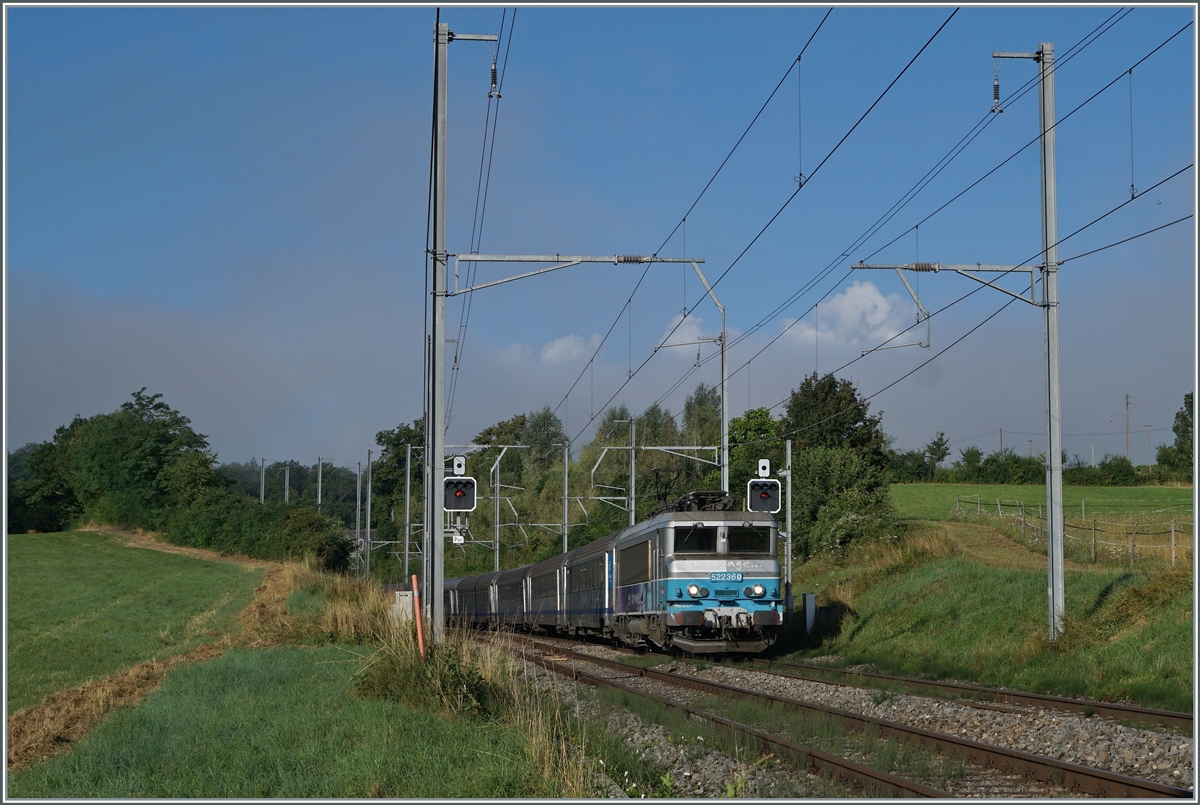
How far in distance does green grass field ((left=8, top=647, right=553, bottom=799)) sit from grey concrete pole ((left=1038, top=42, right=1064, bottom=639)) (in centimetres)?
1220

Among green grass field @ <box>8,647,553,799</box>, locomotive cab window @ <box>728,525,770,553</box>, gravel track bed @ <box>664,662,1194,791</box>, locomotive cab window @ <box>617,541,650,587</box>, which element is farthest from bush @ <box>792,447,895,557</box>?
green grass field @ <box>8,647,553,799</box>

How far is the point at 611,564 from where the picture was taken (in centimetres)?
2772

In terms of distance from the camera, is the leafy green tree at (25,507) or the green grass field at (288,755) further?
the leafy green tree at (25,507)

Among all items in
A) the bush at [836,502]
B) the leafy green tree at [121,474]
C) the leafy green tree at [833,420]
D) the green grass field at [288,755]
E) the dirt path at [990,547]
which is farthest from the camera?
the leafy green tree at [121,474]

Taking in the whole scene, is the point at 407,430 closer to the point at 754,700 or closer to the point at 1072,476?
the point at 1072,476

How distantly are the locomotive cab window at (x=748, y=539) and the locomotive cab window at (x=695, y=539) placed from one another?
44 cm

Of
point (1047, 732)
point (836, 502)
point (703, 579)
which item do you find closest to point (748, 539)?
Result: point (703, 579)

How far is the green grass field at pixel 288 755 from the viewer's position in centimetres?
876

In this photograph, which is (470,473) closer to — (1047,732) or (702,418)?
(702,418)

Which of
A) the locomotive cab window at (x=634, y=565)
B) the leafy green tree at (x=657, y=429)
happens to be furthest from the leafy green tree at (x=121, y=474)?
the locomotive cab window at (x=634, y=565)

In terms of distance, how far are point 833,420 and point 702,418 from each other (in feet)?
111

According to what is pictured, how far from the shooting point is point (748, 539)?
924 inches

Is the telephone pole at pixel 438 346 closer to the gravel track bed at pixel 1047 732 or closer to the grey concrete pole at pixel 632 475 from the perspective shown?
the gravel track bed at pixel 1047 732

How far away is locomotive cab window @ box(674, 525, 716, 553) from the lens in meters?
22.9
